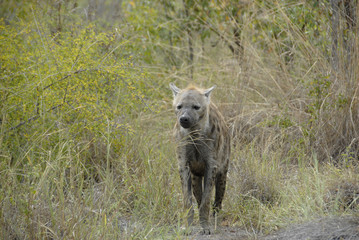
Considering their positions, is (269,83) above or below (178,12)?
below

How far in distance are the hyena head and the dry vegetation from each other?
56 cm

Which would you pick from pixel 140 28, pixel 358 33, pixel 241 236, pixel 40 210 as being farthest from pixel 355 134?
pixel 140 28

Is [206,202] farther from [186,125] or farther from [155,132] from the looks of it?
[155,132]

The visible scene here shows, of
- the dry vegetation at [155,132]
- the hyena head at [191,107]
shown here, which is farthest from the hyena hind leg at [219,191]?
the hyena head at [191,107]

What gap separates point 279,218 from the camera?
13.9 ft

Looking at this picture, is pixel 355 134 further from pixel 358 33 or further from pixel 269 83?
pixel 269 83

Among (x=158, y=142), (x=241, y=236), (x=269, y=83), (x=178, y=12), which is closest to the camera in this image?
(x=241, y=236)

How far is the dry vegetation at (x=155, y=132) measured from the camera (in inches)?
150

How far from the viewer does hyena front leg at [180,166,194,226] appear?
4477 mm

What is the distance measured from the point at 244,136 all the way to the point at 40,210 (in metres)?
3.39

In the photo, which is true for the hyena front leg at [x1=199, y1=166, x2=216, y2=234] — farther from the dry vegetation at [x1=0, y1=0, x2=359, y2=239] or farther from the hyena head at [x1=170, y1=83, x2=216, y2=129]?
the hyena head at [x1=170, y1=83, x2=216, y2=129]

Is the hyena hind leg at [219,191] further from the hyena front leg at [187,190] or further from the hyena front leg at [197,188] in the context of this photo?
the hyena front leg at [187,190]

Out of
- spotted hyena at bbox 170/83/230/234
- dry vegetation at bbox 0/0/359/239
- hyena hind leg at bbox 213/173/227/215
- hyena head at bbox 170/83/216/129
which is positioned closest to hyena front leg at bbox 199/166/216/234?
spotted hyena at bbox 170/83/230/234

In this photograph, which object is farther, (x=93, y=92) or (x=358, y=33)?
(x=358, y=33)
